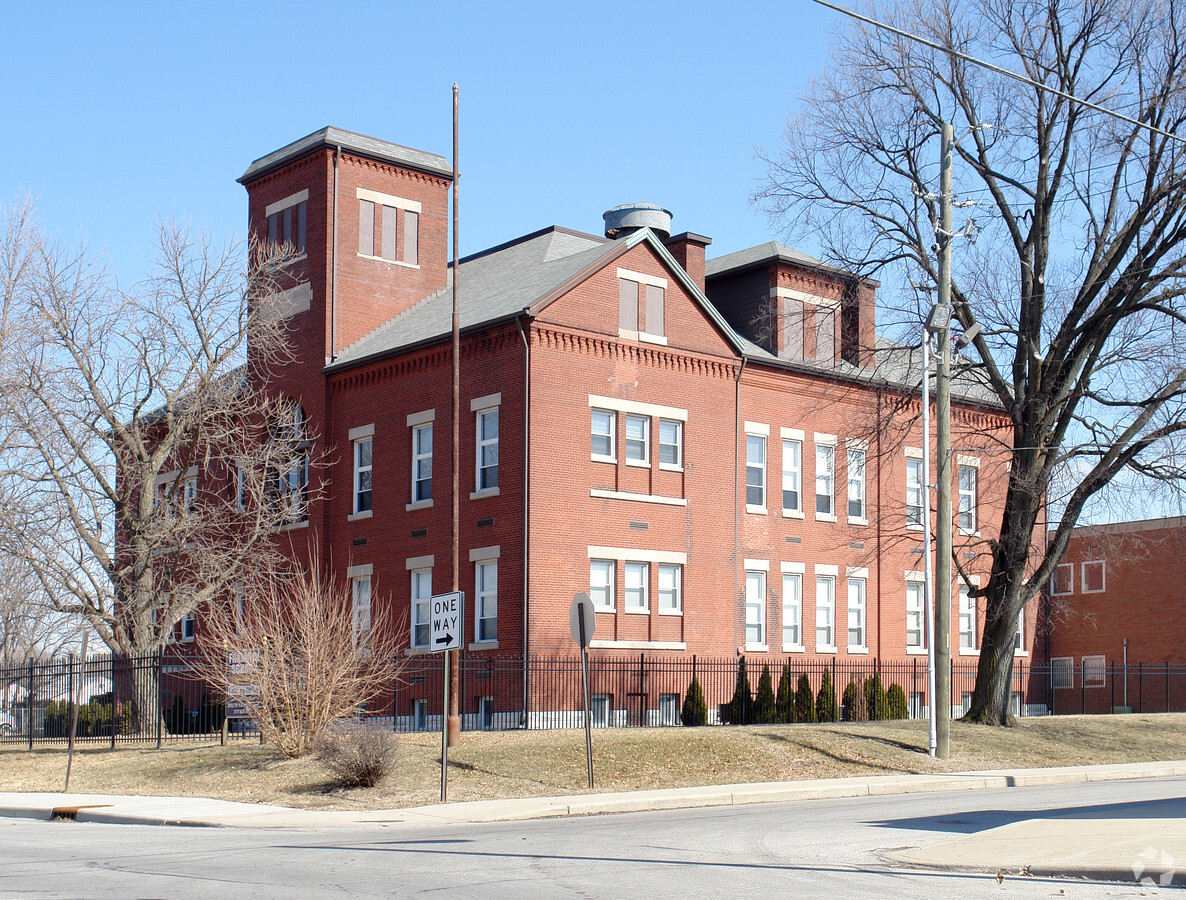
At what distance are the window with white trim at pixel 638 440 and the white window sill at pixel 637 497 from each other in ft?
2.80

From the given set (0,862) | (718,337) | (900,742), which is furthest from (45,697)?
(0,862)

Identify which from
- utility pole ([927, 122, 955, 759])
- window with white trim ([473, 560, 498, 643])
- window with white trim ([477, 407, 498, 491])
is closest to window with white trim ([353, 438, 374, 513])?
window with white trim ([477, 407, 498, 491])

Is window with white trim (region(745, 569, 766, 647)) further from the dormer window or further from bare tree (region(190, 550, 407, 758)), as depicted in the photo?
bare tree (region(190, 550, 407, 758))

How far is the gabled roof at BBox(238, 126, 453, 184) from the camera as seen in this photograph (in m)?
38.5

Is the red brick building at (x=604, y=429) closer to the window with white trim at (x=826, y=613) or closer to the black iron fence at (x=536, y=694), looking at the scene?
the window with white trim at (x=826, y=613)

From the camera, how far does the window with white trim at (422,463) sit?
35.2m

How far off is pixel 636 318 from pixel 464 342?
4.59 meters

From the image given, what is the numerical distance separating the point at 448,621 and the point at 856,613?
22770mm

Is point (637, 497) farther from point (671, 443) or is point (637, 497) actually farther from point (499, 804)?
point (499, 804)

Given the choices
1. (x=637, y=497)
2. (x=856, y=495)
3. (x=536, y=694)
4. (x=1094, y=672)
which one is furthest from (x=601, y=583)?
(x=1094, y=672)

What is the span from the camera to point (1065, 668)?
162 ft

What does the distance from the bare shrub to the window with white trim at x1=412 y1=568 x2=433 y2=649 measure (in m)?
14.6

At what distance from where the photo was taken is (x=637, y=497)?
33531 mm

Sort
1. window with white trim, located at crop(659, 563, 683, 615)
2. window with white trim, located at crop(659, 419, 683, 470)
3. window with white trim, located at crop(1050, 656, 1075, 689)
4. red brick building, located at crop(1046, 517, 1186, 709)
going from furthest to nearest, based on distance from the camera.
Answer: window with white trim, located at crop(1050, 656, 1075, 689)
red brick building, located at crop(1046, 517, 1186, 709)
window with white trim, located at crop(659, 419, 683, 470)
window with white trim, located at crop(659, 563, 683, 615)
